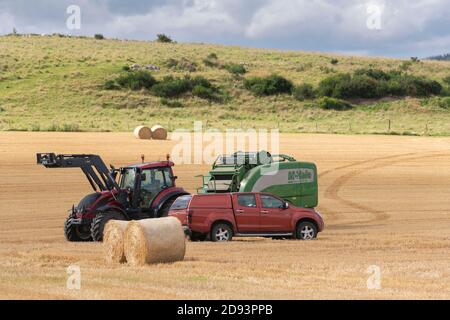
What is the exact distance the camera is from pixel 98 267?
750 inches

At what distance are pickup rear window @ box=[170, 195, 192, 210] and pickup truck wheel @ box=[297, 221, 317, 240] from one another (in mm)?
3112

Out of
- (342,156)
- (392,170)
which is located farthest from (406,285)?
(342,156)

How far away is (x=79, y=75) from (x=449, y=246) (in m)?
66.6

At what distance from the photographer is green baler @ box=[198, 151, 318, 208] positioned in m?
28.9

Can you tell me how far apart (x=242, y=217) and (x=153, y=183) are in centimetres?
275

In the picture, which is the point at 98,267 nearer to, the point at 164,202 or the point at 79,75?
the point at 164,202

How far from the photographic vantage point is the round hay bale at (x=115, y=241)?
1970 cm

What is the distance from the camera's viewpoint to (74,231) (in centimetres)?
2628

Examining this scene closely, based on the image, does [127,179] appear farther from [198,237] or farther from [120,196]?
[198,237]

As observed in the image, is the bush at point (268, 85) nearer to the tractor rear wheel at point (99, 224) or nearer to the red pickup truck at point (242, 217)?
the red pickup truck at point (242, 217)

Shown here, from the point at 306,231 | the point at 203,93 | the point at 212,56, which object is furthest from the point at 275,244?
the point at 212,56

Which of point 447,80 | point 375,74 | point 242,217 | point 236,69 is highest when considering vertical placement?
point 236,69

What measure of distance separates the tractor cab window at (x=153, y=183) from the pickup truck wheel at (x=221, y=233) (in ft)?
7.13

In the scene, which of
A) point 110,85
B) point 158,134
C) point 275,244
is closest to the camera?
point 275,244
